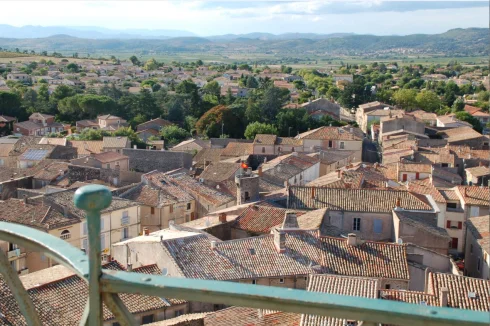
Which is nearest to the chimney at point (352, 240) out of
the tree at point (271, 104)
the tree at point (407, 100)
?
the tree at point (271, 104)

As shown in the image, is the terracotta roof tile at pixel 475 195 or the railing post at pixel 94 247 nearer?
the railing post at pixel 94 247

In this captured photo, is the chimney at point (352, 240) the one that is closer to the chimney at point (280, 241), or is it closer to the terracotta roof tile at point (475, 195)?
the chimney at point (280, 241)

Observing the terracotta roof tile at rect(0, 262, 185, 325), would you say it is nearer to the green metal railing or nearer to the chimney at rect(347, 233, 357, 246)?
the chimney at rect(347, 233, 357, 246)

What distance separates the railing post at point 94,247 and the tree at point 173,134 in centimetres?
4634

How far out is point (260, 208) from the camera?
67.4 feet

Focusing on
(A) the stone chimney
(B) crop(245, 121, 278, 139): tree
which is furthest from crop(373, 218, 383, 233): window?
(B) crop(245, 121, 278, 139): tree

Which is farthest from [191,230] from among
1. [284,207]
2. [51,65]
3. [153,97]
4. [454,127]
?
[51,65]

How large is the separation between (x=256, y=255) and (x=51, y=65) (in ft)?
375

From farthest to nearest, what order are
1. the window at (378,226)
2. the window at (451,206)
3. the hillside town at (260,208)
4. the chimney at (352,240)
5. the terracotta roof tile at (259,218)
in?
the window at (451,206) → the window at (378,226) → the terracotta roof tile at (259,218) → the chimney at (352,240) → the hillside town at (260,208)

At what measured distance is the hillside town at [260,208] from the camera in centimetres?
1350

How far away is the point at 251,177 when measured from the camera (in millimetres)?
24047

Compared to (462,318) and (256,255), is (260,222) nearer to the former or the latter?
(256,255)

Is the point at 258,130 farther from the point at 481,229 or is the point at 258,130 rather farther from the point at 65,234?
Answer: the point at 65,234

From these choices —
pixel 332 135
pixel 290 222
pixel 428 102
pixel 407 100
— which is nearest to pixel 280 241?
pixel 290 222
